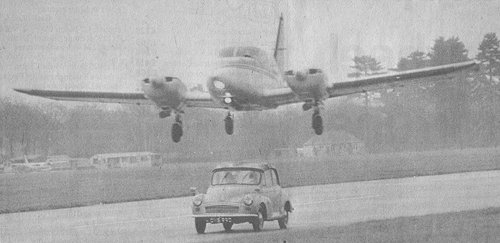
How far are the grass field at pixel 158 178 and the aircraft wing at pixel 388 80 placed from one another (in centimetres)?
729

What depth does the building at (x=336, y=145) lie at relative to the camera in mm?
41909

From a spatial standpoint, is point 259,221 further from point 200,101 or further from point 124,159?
point 124,159

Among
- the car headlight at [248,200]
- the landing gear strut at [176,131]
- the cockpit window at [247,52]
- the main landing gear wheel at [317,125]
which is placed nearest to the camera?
the car headlight at [248,200]

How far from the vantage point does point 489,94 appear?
45000mm

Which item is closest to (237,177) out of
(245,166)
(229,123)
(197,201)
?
(245,166)

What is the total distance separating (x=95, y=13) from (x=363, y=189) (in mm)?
25031

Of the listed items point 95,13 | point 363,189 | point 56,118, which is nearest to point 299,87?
point 95,13

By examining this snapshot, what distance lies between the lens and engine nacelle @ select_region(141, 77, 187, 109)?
23.8m

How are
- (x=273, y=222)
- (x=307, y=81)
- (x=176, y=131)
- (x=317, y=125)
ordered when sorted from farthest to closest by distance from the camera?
(x=273, y=222) → (x=176, y=131) → (x=307, y=81) → (x=317, y=125)

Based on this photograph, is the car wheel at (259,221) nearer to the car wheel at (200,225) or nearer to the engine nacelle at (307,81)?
the car wheel at (200,225)

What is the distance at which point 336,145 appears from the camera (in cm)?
4569

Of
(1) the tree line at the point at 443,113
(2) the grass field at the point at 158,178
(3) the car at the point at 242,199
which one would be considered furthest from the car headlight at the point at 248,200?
(1) the tree line at the point at 443,113

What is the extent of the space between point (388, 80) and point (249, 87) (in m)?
5.74

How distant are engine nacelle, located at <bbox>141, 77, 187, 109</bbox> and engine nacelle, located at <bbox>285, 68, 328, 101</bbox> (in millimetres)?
3548
